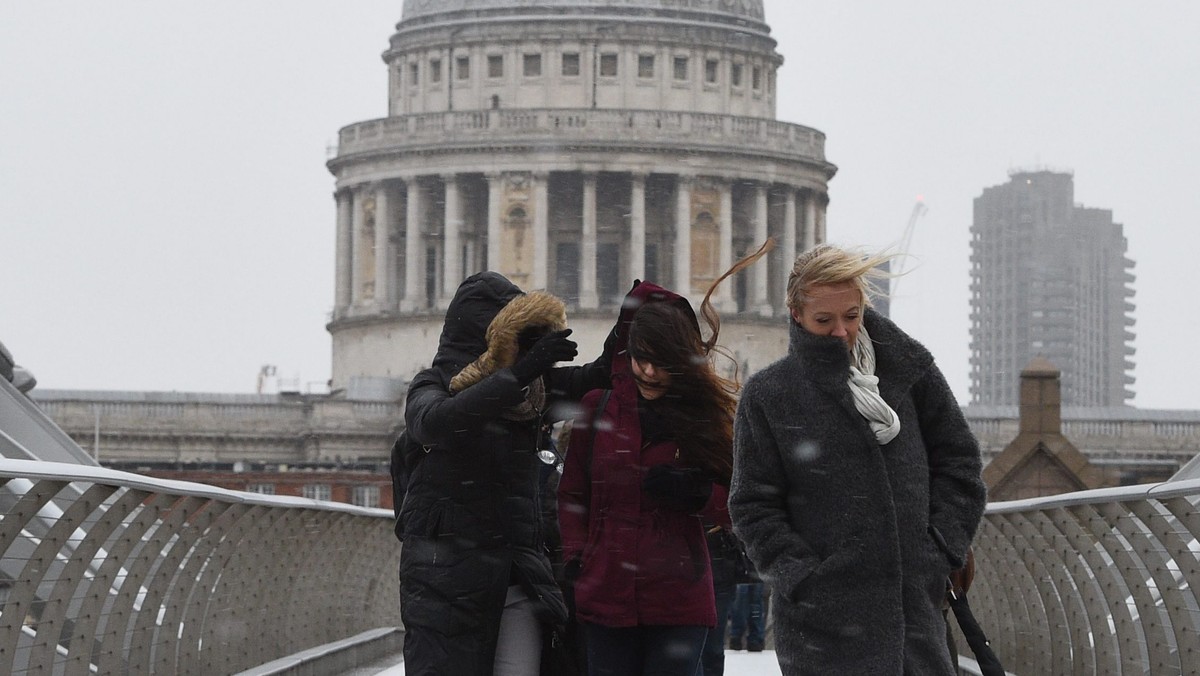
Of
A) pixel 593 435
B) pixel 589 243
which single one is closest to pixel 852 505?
pixel 593 435

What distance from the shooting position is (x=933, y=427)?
768 cm

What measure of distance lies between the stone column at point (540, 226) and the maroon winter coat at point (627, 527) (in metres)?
92.7

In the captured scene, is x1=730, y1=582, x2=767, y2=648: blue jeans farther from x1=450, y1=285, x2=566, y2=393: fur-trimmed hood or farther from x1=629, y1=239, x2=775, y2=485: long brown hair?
x1=450, y1=285, x2=566, y2=393: fur-trimmed hood

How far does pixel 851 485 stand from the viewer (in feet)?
24.5

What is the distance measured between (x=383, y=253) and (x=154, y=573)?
94.3 metres

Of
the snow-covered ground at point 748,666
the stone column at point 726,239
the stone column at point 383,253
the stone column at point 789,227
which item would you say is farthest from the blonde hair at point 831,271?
the stone column at point 383,253

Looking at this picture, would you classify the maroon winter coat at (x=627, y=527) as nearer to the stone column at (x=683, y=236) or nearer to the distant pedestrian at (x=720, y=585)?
the distant pedestrian at (x=720, y=585)

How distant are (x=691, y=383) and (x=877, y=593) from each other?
1472 millimetres

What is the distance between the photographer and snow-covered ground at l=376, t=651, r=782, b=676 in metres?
16.3

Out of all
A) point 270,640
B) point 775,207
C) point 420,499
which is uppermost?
point 775,207

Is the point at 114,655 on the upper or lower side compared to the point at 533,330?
lower

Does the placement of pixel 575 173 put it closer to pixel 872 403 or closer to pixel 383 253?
pixel 383 253

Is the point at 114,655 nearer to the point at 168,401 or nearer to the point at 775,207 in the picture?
the point at 168,401

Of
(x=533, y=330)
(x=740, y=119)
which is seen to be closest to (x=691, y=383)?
(x=533, y=330)
